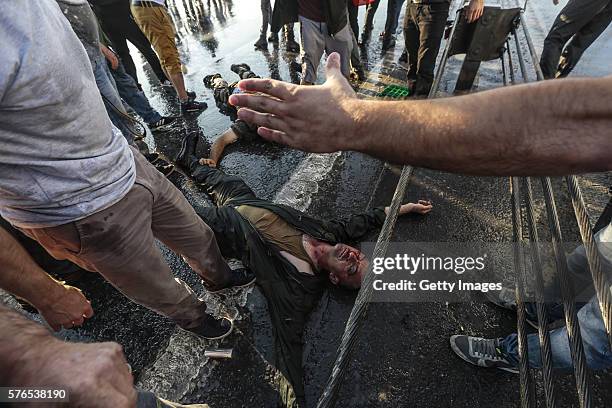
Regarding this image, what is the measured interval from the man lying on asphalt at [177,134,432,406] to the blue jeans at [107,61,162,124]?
1.88 m

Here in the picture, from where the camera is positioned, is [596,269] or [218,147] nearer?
[596,269]

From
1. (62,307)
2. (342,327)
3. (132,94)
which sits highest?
(62,307)

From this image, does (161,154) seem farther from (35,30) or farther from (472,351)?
(472,351)

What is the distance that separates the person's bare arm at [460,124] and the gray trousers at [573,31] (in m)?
3.79

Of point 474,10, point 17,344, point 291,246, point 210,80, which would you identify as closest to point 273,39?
point 210,80

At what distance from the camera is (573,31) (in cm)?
366

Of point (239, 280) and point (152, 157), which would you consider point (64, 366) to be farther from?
point (152, 157)

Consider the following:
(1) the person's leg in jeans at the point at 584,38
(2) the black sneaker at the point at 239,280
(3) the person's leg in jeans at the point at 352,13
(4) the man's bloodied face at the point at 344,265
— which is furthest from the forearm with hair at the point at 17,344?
(3) the person's leg in jeans at the point at 352,13

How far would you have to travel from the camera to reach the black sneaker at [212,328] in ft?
6.45

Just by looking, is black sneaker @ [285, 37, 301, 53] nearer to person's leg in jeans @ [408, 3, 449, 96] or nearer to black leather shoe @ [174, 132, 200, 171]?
person's leg in jeans @ [408, 3, 449, 96]

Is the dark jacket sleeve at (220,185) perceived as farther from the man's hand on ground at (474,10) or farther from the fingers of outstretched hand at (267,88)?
the man's hand on ground at (474,10)

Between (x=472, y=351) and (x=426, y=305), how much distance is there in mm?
404

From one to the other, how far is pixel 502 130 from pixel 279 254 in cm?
186

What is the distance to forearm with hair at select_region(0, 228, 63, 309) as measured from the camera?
1383 millimetres
